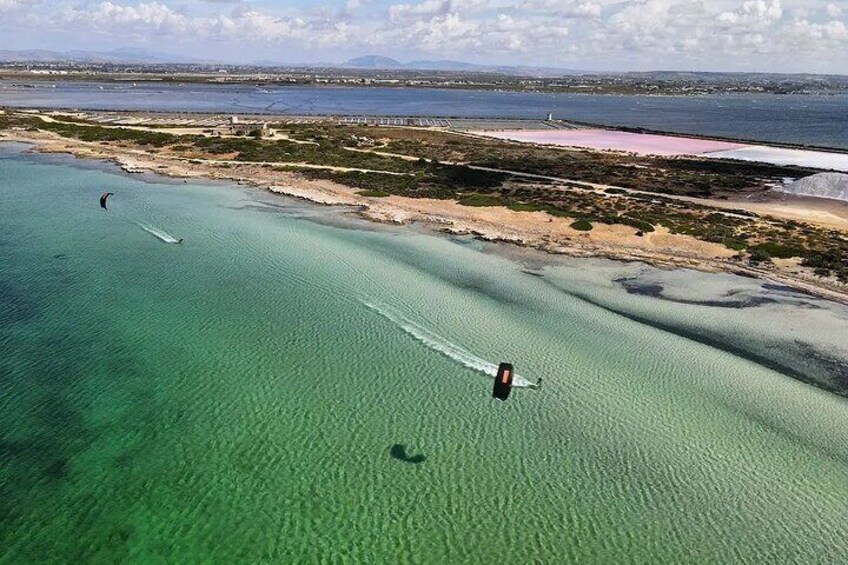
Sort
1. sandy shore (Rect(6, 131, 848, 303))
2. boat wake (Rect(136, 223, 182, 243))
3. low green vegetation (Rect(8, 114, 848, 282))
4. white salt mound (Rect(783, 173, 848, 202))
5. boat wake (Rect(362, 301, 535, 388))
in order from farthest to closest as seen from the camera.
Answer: white salt mound (Rect(783, 173, 848, 202)), low green vegetation (Rect(8, 114, 848, 282)), boat wake (Rect(136, 223, 182, 243)), sandy shore (Rect(6, 131, 848, 303)), boat wake (Rect(362, 301, 535, 388))

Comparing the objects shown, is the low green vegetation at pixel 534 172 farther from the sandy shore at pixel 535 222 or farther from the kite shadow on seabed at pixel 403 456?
the kite shadow on seabed at pixel 403 456

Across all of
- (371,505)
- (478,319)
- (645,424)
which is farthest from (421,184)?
(371,505)

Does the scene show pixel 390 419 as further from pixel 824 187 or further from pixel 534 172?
pixel 824 187

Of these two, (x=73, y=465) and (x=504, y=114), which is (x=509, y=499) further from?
(x=504, y=114)

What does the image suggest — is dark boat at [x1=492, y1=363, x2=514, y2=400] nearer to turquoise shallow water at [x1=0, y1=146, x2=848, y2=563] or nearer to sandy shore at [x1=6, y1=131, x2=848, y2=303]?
turquoise shallow water at [x1=0, y1=146, x2=848, y2=563]

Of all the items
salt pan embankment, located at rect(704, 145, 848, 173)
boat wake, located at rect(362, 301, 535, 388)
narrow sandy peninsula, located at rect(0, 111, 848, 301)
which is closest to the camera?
boat wake, located at rect(362, 301, 535, 388)

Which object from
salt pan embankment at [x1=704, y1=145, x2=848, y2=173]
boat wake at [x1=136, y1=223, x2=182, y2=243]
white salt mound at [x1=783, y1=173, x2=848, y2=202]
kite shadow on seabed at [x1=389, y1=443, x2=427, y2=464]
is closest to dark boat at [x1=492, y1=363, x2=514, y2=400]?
kite shadow on seabed at [x1=389, y1=443, x2=427, y2=464]

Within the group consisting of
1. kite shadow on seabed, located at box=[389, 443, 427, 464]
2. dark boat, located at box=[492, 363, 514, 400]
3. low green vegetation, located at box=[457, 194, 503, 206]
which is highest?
dark boat, located at box=[492, 363, 514, 400]
